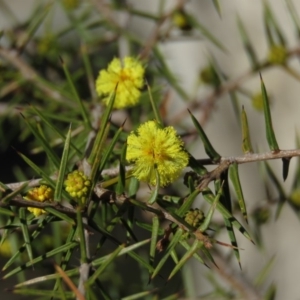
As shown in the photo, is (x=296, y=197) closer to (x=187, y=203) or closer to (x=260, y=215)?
(x=260, y=215)

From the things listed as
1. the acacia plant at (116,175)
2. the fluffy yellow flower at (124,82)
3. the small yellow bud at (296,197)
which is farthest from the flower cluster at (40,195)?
the small yellow bud at (296,197)

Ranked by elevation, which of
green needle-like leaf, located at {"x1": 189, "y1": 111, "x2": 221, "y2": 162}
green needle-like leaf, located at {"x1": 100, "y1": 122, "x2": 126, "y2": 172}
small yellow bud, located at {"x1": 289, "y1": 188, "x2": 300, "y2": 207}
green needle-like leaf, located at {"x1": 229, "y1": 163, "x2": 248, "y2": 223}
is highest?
green needle-like leaf, located at {"x1": 100, "y1": 122, "x2": 126, "y2": 172}

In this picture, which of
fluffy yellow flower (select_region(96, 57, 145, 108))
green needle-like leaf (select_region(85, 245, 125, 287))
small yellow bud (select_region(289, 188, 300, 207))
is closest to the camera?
green needle-like leaf (select_region(85, 245, 125, 287))

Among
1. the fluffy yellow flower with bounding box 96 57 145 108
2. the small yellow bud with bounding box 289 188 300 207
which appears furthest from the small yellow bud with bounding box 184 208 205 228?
the small yellow bud with bounding box 289 188 300 207

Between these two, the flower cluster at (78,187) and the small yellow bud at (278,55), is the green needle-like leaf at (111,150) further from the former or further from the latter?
the small yellow bud at (278,55)

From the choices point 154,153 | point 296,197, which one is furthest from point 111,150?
point 296,197

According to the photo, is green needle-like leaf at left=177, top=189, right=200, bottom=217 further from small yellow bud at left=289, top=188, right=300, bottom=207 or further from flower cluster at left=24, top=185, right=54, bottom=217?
small yellow bud at left=289, top=188, right=300, bottom=207
